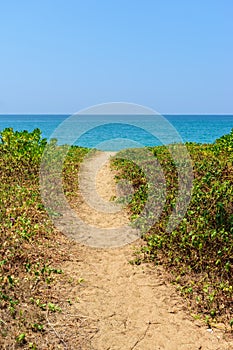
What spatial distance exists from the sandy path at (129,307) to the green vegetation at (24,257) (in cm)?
41

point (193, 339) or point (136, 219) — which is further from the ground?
point (136, 219)

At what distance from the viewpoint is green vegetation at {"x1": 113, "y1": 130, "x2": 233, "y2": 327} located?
19.1 ft

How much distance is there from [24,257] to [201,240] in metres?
2.71

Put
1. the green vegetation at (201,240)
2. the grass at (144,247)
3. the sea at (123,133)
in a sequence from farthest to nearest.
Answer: the sea at (123,133), the green vegetation at (201,240), the grass at (144,247)

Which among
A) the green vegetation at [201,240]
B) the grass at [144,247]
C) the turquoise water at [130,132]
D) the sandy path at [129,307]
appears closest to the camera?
the sandy path at [129,307]

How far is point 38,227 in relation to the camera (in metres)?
7.64

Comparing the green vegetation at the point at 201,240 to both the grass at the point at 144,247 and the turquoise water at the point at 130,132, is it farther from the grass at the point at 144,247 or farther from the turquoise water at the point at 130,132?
the turquoise water at the point at 130,132

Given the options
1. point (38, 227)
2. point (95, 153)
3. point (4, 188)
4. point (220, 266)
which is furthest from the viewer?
point (95, 153)

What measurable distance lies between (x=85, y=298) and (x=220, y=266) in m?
2.02

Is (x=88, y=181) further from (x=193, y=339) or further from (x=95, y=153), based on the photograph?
(x=193, y=339)

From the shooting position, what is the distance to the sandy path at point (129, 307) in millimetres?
5000

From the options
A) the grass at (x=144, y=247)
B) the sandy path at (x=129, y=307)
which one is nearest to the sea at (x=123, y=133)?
the grass at (x=144, y=247)

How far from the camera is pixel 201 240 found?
6.94 meters

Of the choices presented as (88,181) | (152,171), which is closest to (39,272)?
(152,171)
